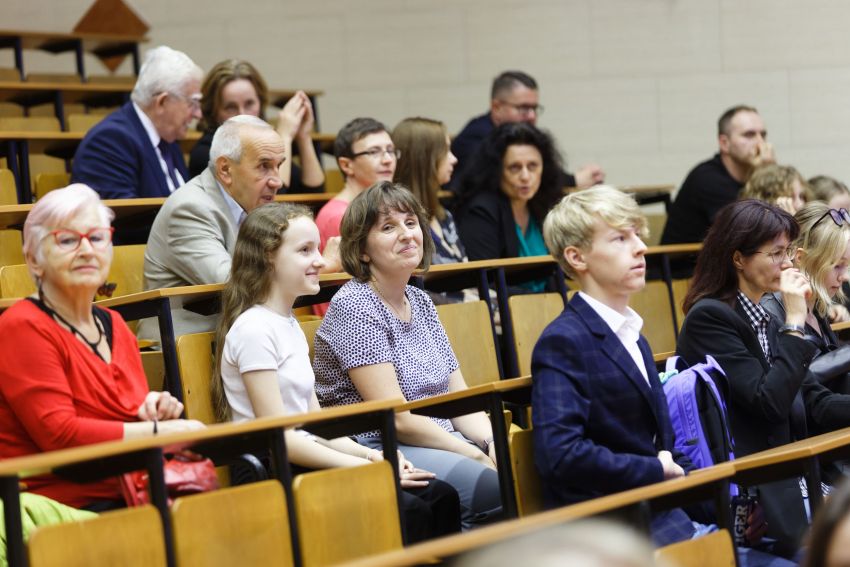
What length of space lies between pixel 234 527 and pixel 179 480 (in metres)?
0.24

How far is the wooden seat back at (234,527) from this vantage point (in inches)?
67.0

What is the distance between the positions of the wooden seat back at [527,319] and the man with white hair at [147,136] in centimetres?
122

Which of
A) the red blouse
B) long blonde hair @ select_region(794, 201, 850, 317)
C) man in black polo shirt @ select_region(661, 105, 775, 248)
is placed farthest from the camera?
man in black polo shirt @ select_region(661, 105, 775, 248)

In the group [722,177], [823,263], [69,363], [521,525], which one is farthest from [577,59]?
[521,525]

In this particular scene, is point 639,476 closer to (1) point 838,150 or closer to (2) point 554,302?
(2) point 554,302

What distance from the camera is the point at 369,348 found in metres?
2.51

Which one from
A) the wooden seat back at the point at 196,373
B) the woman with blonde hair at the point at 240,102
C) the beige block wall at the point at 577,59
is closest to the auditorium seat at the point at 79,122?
the woman with blonde hair at the point at 240,102

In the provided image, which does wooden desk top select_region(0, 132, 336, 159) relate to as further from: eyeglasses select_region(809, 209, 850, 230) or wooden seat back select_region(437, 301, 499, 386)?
eyeglasses select_region(809, 209, 850, 230)

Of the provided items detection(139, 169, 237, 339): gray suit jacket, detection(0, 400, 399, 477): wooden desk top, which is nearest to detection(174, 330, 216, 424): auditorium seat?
detection(139, 169, 237, 339): gray suit jacket

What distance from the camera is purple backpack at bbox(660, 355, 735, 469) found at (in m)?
2.33

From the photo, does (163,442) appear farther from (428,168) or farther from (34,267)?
(428,168)

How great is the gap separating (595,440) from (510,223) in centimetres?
186

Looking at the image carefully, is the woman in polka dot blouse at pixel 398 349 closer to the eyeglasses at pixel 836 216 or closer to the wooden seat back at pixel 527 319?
the wooden seat back at pixel 527 319

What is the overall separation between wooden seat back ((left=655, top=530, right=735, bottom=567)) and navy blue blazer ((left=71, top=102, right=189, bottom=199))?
2.27 metres
